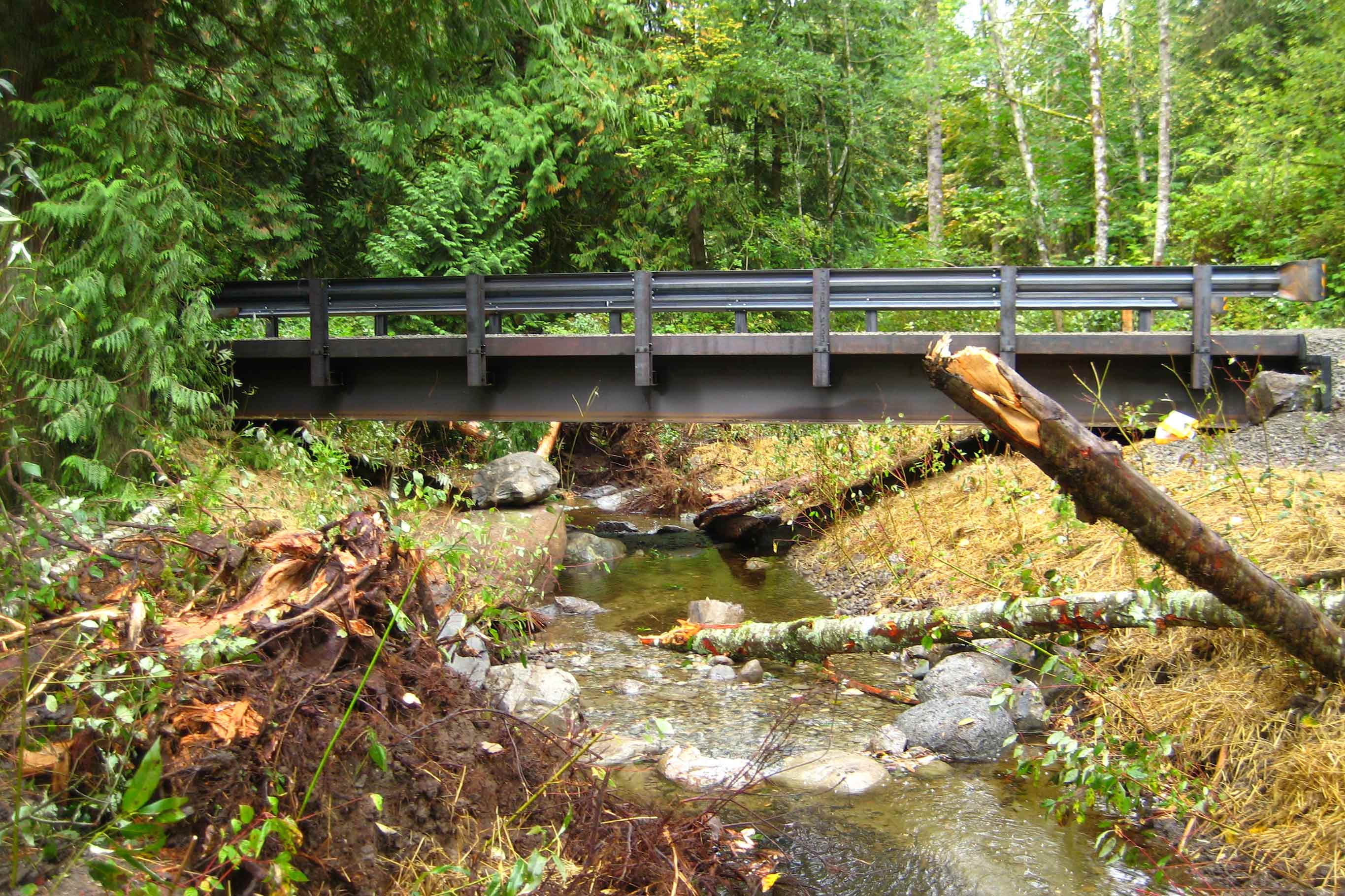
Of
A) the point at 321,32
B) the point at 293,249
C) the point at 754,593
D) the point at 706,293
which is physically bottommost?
the point at 754,593

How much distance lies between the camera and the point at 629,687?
A: 274 inches

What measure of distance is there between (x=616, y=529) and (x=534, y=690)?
7.54 meters

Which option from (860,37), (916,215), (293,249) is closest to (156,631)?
(293,249)

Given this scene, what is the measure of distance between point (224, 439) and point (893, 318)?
1421 centimetres

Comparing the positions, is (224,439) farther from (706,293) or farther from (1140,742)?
(1140,742)

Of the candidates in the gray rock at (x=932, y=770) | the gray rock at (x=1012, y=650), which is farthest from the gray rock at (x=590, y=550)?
the gray rock at (x=932, y=770)

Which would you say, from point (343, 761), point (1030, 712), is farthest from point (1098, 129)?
point (343, 761)

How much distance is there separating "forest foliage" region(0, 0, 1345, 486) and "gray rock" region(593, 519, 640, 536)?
5160 millimetres

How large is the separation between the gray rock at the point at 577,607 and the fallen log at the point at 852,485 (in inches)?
129

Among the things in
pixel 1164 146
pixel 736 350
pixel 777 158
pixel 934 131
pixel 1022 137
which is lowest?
pixel 736 350

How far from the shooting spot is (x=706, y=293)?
10680 mm

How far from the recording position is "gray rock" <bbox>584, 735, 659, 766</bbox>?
5488 millimetres

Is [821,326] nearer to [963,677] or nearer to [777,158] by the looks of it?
[963,677]

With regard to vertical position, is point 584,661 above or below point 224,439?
below
